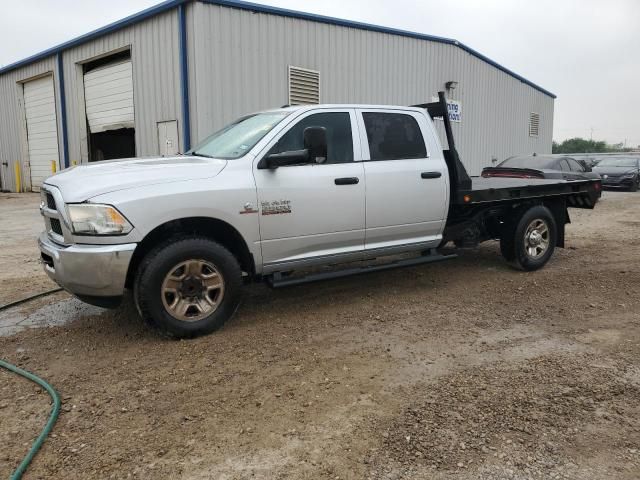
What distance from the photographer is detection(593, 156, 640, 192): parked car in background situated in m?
20.6

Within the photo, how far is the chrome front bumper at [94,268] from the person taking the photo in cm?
382

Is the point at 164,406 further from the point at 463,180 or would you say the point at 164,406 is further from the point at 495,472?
the point at 463,180

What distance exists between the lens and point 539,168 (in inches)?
507

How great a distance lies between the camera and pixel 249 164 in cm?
443

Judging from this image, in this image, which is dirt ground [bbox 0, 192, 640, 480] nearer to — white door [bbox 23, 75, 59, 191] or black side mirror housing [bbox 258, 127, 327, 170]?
black side mirror housing [bbox 258, 127, 327, 170]

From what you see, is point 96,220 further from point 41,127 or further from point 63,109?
point 41,127

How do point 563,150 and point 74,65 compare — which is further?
point 563,150

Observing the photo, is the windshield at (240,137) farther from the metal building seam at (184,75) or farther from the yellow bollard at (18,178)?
the yellow bollard at (18,178)

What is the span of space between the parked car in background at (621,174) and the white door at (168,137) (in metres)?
17.3

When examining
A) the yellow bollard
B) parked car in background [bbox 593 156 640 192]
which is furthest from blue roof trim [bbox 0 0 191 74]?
parked car in background [bbox 593 156 640 192]

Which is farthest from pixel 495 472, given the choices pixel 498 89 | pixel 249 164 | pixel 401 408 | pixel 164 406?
pixel 498 89

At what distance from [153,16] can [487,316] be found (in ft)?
35.0

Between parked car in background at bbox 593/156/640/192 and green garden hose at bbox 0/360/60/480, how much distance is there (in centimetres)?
2223

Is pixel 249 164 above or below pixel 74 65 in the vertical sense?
below
